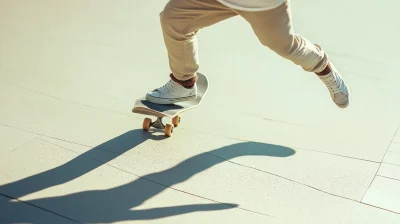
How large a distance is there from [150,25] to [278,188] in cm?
240

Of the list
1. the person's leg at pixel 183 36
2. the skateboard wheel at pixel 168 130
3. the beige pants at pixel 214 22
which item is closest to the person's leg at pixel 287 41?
the beige pants at pixel 214 22

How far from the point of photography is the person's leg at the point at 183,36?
336 cm

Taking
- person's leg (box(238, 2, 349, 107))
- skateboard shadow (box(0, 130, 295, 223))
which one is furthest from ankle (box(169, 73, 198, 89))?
person's leg (box(238, 2, 349, 107))

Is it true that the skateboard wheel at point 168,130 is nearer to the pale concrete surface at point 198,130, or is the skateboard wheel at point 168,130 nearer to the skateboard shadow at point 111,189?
the pale concrete surface at point 198,130

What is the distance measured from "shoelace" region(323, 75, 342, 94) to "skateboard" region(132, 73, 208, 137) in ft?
2.15

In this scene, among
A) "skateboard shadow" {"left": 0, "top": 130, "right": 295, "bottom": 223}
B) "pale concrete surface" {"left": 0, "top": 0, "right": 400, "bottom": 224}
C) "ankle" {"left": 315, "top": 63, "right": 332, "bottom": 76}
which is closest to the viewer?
"skateboard shadow" {"left": 0, "top": 130, "right": 295, "bottom": 223}

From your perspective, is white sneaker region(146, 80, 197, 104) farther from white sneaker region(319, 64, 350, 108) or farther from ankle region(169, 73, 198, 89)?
white sneaker region(319, 64, 350, 108)

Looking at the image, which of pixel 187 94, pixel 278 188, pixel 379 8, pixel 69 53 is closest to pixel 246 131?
pixel 187 94

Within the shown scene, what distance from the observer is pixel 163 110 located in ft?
12.1

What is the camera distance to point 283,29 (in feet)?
10.7

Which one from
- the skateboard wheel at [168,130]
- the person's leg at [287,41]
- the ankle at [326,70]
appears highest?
the person's leg at [287,41]

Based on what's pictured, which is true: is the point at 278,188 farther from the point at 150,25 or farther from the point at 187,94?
the point at 150,25

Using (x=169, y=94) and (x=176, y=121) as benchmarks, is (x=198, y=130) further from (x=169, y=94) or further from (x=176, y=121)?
(x=169, y=94)

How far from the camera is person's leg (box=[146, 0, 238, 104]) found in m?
3.36
